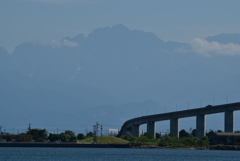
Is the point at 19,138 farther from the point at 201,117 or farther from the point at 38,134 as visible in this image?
the point at 201,117

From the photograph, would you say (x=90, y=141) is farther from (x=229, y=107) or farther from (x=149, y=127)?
(x=229, y=107)

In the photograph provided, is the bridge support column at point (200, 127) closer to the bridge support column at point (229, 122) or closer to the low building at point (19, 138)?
the bridge support column at point (229, 122)

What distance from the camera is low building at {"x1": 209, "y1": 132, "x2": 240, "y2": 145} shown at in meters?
154

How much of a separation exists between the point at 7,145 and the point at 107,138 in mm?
32476

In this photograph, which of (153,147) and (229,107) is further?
(229,107)

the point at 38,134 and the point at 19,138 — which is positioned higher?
the point at 38,134

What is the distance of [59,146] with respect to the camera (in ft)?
527

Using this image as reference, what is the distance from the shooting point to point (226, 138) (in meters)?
156

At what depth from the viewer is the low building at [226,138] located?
154 meters
